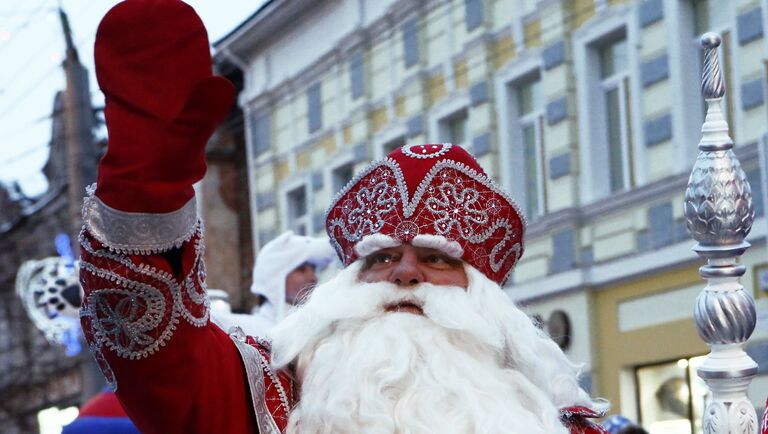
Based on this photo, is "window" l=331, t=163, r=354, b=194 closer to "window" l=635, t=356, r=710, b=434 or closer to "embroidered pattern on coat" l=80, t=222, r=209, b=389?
"window" l=635, t=356, r=710, b=434

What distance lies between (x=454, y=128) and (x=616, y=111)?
337 cm

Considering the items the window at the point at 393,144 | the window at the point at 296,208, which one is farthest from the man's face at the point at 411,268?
the window at the point at 296,208

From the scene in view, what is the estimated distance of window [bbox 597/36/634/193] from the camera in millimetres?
14562

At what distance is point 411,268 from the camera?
3789 millimetres

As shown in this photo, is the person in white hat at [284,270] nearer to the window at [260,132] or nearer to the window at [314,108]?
the window at [314,108]

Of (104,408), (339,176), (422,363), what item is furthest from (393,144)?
(422,363)

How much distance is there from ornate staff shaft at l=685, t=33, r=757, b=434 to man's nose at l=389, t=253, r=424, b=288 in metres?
0.65

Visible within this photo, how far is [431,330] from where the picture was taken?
3723 mm

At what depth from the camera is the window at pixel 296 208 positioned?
21.7m

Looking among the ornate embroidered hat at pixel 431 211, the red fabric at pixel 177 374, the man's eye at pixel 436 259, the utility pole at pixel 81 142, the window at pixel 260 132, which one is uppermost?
the window at pixel 260 132

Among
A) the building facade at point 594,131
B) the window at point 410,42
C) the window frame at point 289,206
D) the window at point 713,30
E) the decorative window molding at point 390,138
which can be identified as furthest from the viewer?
the window frame at point 289,206

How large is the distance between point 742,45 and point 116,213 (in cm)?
1053

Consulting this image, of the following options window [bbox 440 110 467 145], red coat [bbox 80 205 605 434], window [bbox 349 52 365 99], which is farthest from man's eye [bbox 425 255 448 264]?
window [bbox 349 52 365 99]

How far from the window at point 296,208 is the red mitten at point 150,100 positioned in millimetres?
18772
